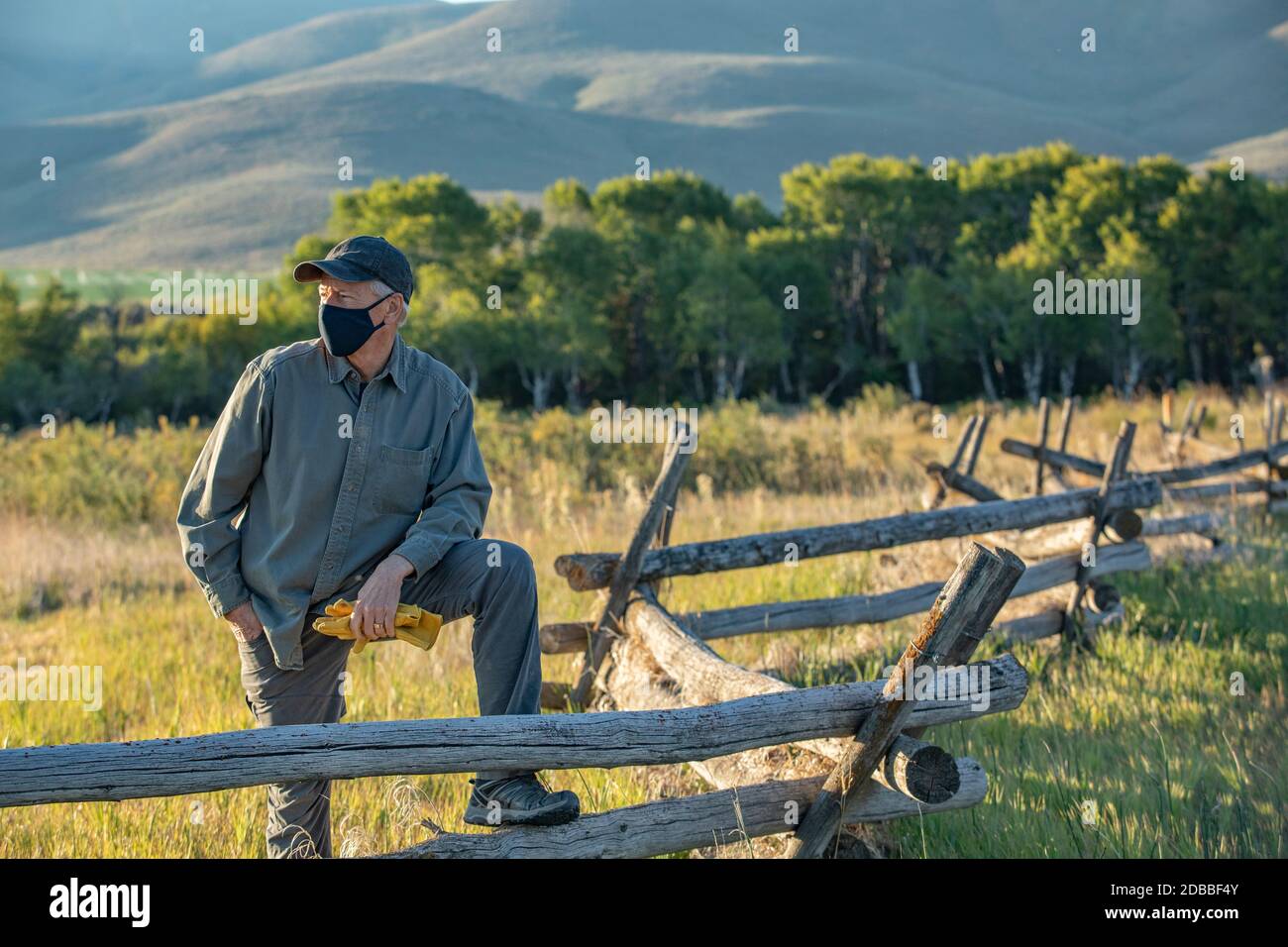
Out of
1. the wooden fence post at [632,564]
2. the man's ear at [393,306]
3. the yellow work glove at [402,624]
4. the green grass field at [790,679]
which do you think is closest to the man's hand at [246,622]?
the yellow work glove at [402,624]

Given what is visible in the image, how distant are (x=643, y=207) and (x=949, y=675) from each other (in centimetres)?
5898

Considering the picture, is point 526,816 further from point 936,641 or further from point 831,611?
point 831,611

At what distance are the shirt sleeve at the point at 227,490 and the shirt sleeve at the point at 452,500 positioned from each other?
53 cm

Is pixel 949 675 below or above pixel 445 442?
below

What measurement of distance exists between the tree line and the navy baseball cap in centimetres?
3469

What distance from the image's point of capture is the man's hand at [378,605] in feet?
11.5

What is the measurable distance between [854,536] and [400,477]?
3.17 m

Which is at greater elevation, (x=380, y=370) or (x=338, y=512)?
(x=380, y=370)

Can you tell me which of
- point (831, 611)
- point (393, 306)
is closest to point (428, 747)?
point (393, 306)

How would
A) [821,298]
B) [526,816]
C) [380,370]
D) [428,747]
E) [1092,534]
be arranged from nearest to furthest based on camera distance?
[428,747] → [526,816] → [380,370] → [1092,534] → [821,298]

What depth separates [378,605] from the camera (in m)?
3.50
